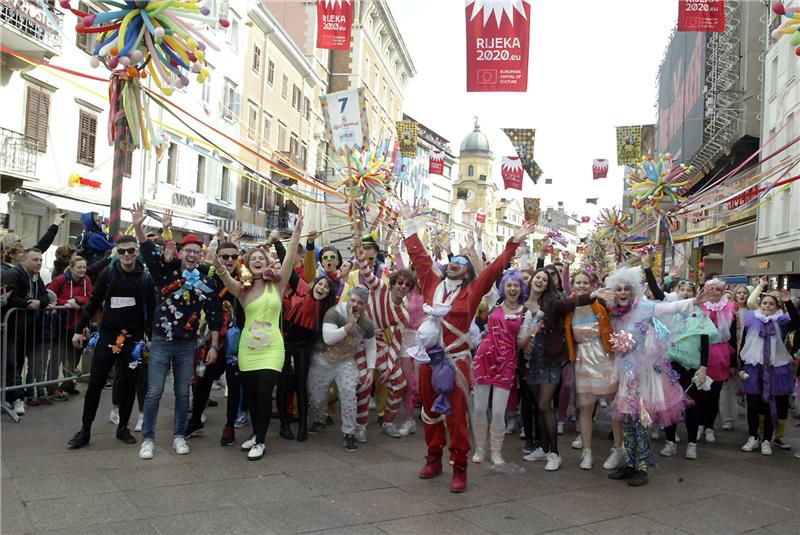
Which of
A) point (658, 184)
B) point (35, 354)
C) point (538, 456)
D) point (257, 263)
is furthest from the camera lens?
point (658, 184)

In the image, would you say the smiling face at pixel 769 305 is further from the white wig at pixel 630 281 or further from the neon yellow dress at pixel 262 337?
the neon yellow dress at pixel 262 337

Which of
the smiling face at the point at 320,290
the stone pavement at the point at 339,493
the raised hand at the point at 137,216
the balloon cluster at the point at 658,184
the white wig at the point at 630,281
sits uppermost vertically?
the balloon cluster at the point at 658,184

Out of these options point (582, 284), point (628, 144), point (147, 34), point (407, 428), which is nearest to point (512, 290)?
point (582, 284)

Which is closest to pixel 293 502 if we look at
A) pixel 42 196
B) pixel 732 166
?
pixel 42 196

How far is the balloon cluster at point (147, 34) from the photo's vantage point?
21.6 feet

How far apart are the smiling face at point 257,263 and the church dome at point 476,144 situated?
108173mm

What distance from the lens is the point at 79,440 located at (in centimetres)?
605

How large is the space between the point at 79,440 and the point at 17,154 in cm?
1290

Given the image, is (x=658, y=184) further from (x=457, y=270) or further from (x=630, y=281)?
(x=457, y=270)

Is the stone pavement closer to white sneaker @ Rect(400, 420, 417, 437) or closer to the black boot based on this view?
the black boot

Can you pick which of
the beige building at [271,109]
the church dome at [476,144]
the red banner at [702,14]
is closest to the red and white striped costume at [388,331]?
the red banner at [702,14]

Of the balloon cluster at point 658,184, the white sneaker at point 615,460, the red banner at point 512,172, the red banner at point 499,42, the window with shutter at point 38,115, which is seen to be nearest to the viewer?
the white sneaker at point 615,460

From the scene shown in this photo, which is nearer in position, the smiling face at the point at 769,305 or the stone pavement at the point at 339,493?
the stone pavement at the point at 339,493

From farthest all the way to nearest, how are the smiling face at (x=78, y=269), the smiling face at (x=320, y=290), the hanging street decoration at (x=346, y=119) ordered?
the hanging street decoration at (x=346, y=119) < the smiling face at (x=78, y=269) < the smiling face at (x=320, y=290)
